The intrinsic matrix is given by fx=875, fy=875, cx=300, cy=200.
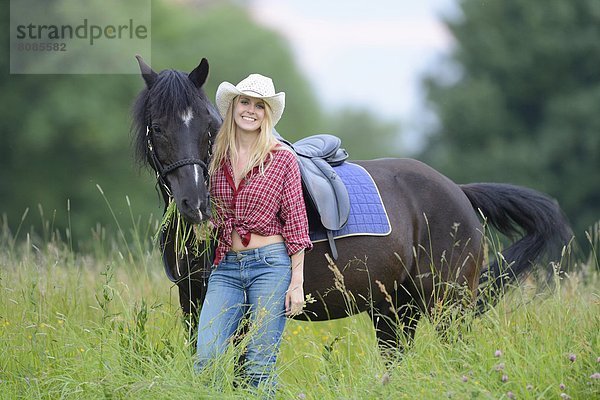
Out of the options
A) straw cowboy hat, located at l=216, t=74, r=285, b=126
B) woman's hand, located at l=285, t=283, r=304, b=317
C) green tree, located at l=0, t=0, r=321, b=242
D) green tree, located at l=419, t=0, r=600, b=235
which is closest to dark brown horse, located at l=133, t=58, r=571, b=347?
straw cowboy hat, located at l=216, t=74, r=285, b=126

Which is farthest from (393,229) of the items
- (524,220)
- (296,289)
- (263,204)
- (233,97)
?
(233,97)

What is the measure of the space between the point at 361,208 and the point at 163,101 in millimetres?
1602

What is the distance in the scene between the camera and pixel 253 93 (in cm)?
496

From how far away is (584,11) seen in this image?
79.9 feet

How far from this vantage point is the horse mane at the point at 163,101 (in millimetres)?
4980

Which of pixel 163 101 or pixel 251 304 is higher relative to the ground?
pixel 163 101

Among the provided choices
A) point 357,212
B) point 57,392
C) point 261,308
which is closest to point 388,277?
point 357,212

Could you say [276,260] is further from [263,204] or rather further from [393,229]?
[393,229]

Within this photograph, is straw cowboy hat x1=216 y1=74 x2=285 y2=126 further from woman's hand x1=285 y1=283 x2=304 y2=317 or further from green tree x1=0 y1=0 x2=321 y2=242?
green tree x1=0 y1=0 x2=321 y2=242

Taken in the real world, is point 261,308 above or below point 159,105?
below

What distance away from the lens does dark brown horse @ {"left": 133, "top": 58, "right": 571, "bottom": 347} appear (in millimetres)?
4980

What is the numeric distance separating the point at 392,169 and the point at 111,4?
72.5 feet

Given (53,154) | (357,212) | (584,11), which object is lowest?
(53,154)

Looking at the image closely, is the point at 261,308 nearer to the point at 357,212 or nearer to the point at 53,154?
the point at 357,212
